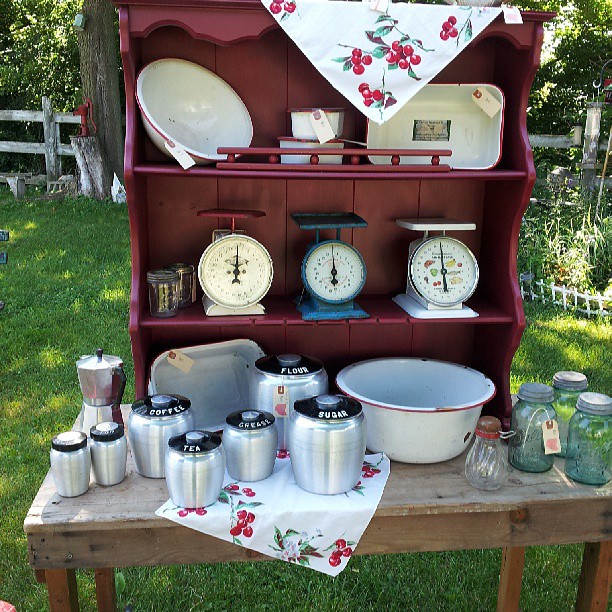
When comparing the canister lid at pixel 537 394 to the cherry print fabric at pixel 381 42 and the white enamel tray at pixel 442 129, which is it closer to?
the white enamel tray at pixel 442 129

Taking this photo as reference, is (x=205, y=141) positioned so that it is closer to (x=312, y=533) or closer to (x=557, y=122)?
(x=312, y=533)

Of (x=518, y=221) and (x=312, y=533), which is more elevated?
(x=518, y=221)

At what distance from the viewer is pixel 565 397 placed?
85.2 inches

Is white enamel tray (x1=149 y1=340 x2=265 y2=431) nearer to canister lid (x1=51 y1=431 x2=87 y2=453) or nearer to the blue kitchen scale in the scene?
the blue kitchen scale

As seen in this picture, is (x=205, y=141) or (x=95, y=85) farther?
(x=95, y=85)

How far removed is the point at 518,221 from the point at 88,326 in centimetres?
352

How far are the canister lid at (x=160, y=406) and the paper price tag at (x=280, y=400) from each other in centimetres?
26

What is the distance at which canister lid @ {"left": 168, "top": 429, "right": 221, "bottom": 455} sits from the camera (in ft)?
5.83

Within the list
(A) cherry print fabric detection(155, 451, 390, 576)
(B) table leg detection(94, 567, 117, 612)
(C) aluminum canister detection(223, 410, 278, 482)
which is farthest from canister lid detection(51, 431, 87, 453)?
(B) table leg detection(94, 567, 117, 612)

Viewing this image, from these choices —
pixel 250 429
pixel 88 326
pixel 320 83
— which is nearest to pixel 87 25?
pixel 88 326

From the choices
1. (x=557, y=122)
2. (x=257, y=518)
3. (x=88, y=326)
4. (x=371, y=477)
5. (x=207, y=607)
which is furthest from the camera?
(x=557, y=122)

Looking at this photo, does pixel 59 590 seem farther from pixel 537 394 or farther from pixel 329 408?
pixel 537 394

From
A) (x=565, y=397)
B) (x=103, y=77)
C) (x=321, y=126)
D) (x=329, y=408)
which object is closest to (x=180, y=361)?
(x=329, y=408)

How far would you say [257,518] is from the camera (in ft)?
5.92
